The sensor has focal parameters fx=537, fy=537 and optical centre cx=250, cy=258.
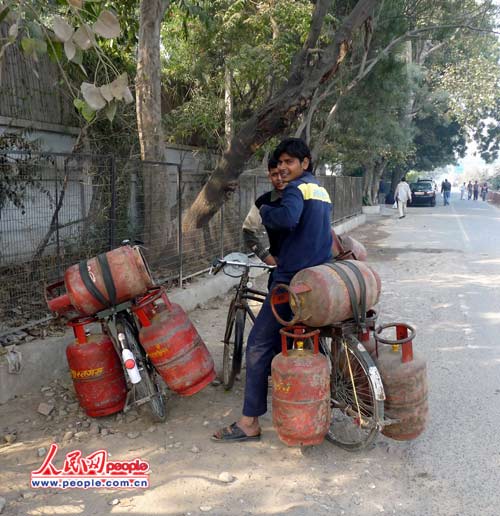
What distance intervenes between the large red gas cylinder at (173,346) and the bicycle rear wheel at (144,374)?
0.45 ft

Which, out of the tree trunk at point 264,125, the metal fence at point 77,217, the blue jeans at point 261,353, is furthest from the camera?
the tree trunk at point 264,125

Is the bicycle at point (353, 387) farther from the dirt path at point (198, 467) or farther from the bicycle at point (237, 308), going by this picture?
the bicycle at point (237, 308)

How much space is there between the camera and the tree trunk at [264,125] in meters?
7.73

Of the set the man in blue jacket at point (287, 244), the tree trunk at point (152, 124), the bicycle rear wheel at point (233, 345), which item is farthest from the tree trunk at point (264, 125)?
the man in blue jacket at point (287, 244)

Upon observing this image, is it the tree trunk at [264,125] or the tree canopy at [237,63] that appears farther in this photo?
the tree trunk at [264,125]

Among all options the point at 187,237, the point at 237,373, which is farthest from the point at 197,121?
the point at 237,373

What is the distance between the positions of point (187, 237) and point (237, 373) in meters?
3.38

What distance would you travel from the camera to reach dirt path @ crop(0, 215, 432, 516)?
2980 mm

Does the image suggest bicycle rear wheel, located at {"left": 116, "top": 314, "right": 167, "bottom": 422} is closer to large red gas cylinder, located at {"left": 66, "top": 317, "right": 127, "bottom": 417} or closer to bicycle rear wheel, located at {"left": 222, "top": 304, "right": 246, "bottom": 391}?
large red gas cylinder, located at {"left": 66, "top": 317, "right": 127, "bottom": 417}

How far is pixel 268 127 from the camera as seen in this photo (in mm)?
7707

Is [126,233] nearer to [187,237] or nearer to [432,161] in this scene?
[187,237]

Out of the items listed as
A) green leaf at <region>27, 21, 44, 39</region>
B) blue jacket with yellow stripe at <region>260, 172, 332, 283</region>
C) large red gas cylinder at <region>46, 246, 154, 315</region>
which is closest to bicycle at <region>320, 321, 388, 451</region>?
blue jacket with yellow stripe at <region>260, 172, 332, 283</region>

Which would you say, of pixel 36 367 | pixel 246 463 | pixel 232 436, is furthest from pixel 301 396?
pixel 36 367

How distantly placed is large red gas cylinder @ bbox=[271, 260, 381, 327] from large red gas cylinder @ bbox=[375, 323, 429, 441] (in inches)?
13.9
